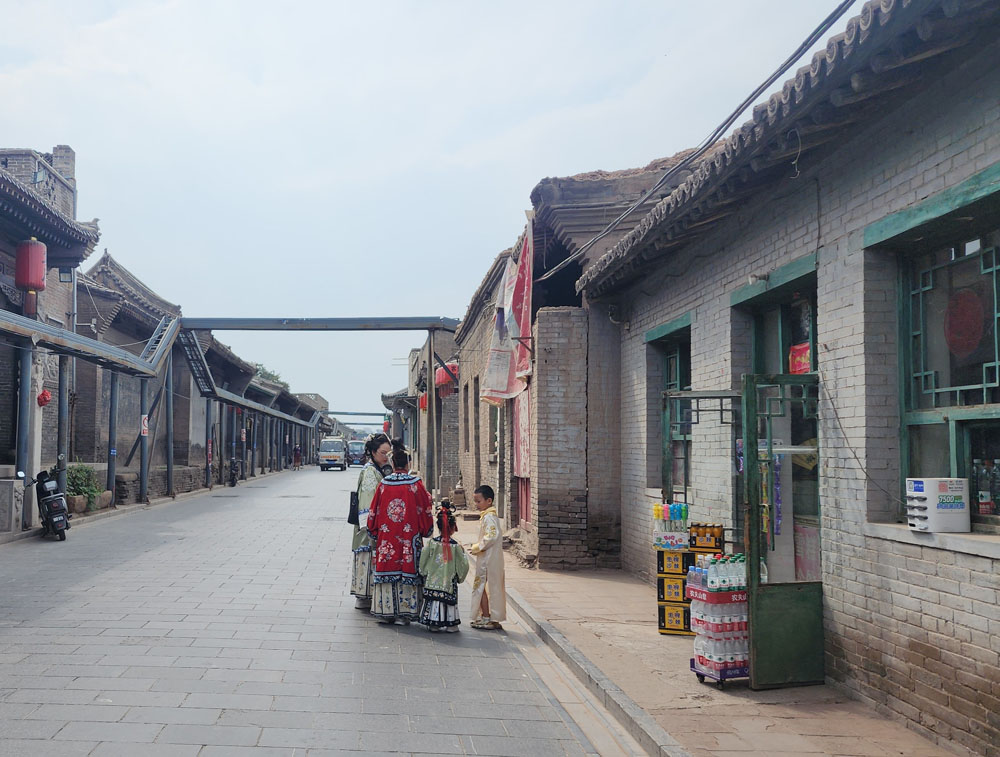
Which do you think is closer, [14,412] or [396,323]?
[14,412]

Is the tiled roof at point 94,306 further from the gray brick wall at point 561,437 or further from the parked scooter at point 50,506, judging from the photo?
the gray brick wall at point 561,437

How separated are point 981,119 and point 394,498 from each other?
5.92 meters

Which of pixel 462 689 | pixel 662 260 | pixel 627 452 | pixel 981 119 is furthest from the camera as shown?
pixel 627 452

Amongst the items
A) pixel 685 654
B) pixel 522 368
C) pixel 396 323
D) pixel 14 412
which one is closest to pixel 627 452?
pixel 522 368

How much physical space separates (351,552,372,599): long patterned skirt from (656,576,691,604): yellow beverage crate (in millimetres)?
2938

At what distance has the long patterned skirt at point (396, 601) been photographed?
28.0 ft

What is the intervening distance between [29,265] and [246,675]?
13.7 meters

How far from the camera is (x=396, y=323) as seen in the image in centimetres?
→ 2891

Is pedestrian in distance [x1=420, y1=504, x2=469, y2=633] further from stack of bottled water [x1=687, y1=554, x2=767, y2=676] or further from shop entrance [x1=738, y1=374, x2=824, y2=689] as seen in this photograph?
shop entrance [x1=738, y1=374, x2=824, y2=689]

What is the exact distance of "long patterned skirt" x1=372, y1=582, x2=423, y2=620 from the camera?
336 inches

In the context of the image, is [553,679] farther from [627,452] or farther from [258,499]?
[258,499]

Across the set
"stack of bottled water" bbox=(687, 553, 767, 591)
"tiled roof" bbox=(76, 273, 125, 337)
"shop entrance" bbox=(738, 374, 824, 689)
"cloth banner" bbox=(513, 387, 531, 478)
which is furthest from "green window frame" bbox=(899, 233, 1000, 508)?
"tiled roof" bbox=(76, 273, 125, 337)

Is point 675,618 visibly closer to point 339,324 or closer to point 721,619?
point 721,619

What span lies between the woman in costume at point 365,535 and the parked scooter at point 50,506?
26.5 ft
